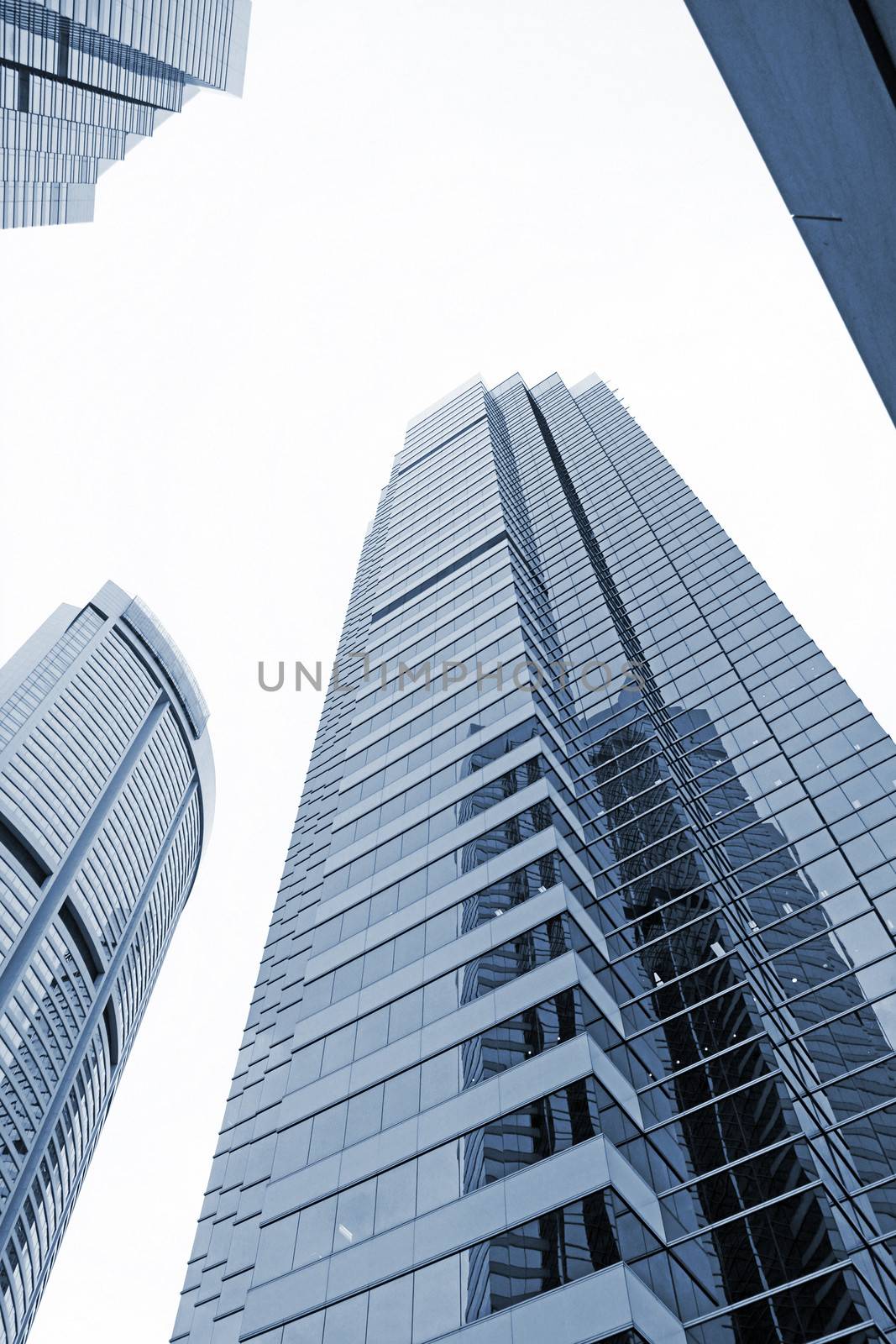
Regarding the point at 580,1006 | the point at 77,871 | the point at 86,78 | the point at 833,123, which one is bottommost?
the point at 580,1006

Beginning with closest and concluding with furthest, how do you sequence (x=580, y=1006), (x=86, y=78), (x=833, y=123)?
(x=833, y=123) < (x=580, y=1006) < (x=86, y=78)

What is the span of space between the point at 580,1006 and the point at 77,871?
115742 mm

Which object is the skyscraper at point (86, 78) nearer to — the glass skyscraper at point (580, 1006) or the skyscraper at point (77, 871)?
the glass skyscraper at point (580, 1006)

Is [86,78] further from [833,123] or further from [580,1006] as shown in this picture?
[833,123]

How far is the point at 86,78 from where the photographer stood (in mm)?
88312

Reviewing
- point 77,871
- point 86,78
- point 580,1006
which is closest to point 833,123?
point 580,1006

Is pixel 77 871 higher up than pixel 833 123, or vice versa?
pixel 77 871

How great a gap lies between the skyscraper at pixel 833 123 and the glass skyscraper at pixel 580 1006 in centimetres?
1706

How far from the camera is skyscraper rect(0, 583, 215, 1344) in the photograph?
108 meters

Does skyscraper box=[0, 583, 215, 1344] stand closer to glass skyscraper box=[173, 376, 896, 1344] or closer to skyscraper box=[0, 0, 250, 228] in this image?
skyscraper box=[0, 0, 250, 228]

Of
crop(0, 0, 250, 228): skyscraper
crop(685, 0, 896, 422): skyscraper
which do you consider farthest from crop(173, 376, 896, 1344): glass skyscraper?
crop(0, 0, 250, 228): skyscraper

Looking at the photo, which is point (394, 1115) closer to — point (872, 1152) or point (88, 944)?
point (872, 1152)

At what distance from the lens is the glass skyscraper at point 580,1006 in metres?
18.5

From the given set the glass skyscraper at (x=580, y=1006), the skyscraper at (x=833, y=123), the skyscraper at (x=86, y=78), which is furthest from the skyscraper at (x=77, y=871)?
the skyscraper at (x=833, y=123)
